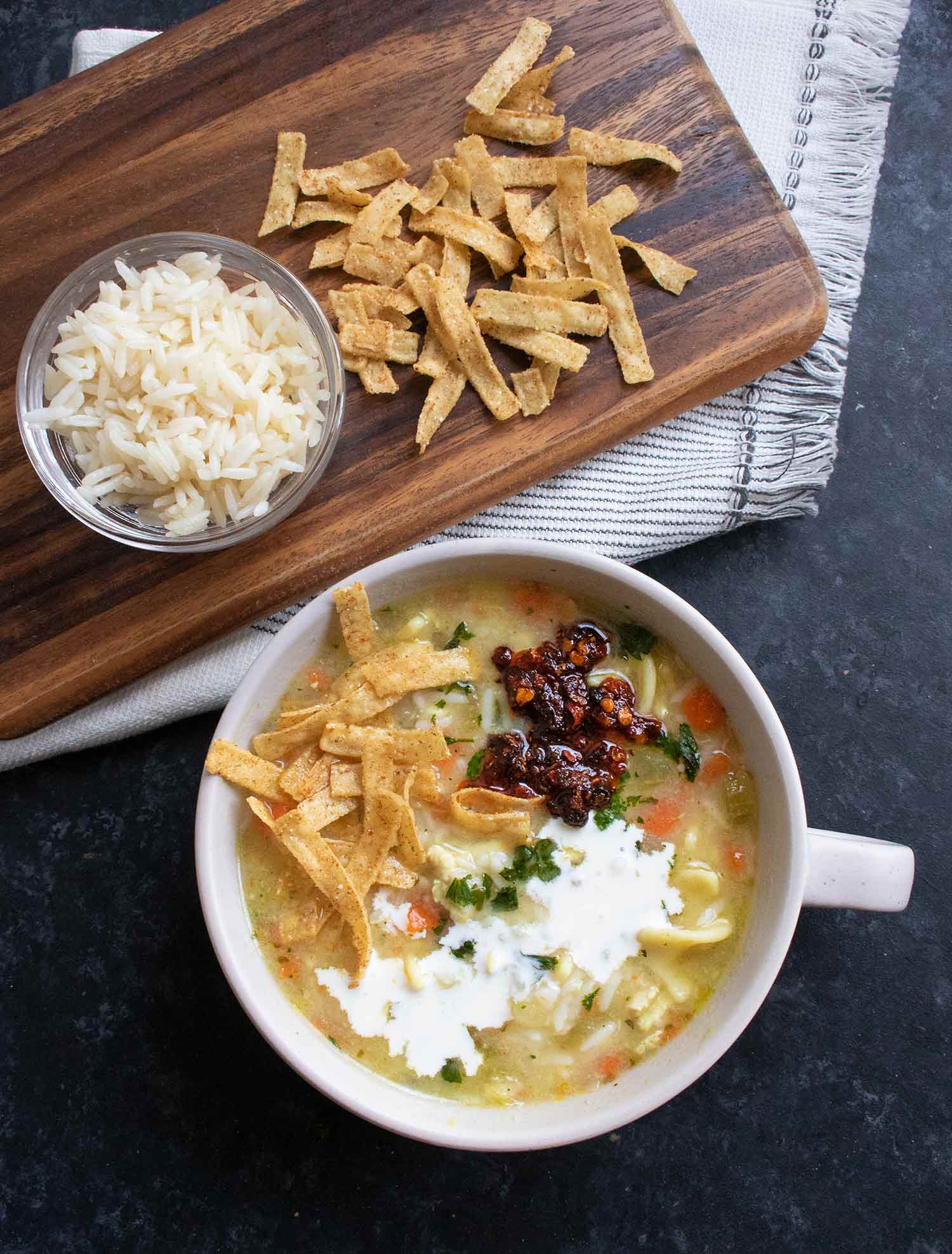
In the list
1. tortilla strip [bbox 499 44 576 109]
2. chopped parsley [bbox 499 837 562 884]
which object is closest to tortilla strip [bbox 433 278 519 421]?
tortilla strip [bbox 499 44 576 109]

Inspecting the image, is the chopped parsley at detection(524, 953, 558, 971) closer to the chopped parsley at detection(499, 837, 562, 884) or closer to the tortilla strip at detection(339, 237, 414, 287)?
the chopped parsley at detection(499, 837, 562, 884)

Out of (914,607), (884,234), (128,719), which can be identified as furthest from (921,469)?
(128,719)

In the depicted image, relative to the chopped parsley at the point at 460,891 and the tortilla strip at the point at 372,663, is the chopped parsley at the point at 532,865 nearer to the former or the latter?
the chopped parsley at the point at 460,891

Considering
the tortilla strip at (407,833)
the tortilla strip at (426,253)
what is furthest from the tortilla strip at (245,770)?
the tortilla strip at (426,253)

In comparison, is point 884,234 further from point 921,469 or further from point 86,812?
point 86,812

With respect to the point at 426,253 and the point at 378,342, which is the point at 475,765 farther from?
the point at 426,253

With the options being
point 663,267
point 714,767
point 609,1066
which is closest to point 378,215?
point 663,267

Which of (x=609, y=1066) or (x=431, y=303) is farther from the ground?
(x=431, y=303)
